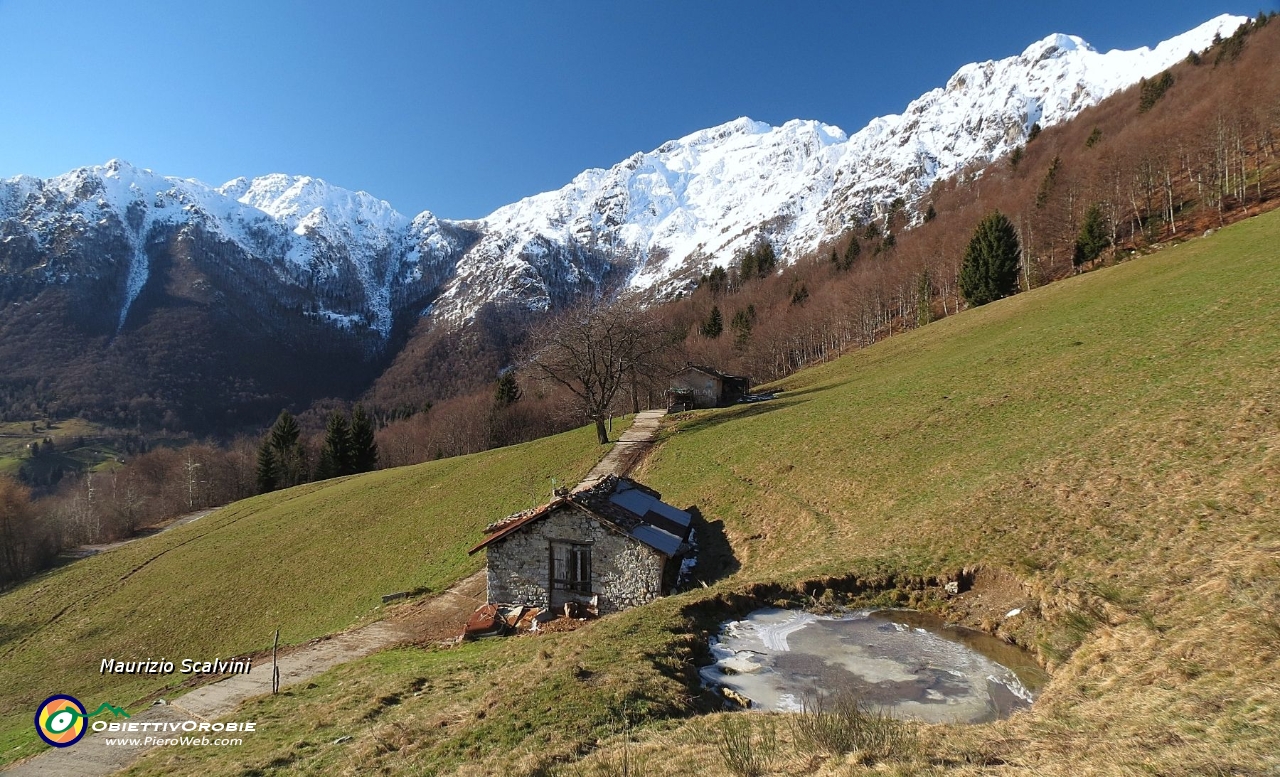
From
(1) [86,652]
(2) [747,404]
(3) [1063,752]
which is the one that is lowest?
(1) [86,652]

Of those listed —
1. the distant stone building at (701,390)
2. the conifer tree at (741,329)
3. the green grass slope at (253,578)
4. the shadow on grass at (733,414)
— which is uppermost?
the conifer tree at (741,329)

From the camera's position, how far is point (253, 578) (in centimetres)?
3703

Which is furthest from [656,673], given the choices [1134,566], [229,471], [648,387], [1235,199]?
[229,471]

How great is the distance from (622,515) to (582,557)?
2.33 m

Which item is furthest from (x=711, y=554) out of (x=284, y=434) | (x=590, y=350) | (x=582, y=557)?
(x=284, y=434)

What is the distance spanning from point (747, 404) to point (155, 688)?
1745 inches

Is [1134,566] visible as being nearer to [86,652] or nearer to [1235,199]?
[86,652]

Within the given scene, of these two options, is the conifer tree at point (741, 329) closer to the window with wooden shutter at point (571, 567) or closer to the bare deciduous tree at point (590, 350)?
the bare deciduous tree at point (590, 350)

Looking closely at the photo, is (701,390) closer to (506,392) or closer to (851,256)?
(506,392)

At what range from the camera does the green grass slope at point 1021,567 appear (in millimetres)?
8031

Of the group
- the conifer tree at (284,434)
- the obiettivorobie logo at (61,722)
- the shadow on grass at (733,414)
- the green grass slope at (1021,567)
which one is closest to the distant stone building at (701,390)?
the shadow on grass at (733,414)

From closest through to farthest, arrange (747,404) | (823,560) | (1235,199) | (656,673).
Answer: (656,673)
(823,560)
(747,404)
(1235,199)

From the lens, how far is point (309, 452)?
104 metres

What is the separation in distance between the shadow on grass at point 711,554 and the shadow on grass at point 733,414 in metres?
17.6
